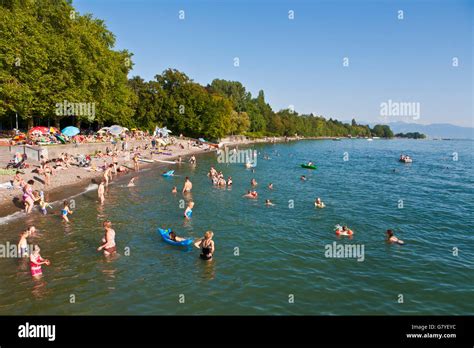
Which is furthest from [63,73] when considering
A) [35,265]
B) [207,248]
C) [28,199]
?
[207,248]

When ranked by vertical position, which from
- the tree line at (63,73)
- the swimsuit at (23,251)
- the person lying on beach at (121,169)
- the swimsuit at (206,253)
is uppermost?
the tree line at (63,73)

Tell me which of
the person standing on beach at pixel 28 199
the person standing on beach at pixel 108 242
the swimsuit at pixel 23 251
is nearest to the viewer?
the swimsuit at pixel 23 251

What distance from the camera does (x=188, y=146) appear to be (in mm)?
85500

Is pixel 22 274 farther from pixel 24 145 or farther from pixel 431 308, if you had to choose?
pixel 24 145

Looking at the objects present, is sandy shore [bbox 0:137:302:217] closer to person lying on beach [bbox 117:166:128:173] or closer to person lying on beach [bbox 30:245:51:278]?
person lying on beach [bbox 117:166:128:173]

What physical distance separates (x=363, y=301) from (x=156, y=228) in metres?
14.0

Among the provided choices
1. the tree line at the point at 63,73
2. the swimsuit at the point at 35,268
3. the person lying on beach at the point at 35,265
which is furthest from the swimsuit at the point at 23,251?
the tree line at the point at 63,73

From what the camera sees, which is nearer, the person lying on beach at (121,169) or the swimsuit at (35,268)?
the swimsuit at (35,268)

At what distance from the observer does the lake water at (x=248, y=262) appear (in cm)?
1366

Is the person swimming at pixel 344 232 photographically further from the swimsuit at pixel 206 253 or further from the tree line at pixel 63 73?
the tree line at pixel 63 73

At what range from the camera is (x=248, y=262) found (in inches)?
700
